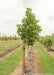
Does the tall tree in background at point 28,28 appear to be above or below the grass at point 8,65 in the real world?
above

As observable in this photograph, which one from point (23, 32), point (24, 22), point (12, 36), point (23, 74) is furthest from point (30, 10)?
point (12, 36)

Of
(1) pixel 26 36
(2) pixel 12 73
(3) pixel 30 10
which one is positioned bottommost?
(2) pixel 12 73

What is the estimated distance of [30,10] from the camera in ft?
35.3

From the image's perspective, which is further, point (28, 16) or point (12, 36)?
point (12, 36)

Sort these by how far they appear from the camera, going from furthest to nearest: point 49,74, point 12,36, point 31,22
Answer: point 12,36
point 31,22
point 49,74

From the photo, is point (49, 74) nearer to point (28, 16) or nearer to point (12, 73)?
point (12, 73)

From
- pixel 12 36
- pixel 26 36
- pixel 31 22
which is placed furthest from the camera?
pixel 12 36

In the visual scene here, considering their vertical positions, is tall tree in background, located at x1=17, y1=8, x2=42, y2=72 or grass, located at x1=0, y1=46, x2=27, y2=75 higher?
tall tree in background, located at x1=17, y1=8, x2=42, y2=72

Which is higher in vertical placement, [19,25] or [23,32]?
[19,25]

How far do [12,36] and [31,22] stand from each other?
4416 inches

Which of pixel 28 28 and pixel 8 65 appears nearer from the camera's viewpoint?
pixel 28 28

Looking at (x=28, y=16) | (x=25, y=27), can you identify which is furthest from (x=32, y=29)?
(x=28, y=16)

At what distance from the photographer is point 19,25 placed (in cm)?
1010

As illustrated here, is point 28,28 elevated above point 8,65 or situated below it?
above
